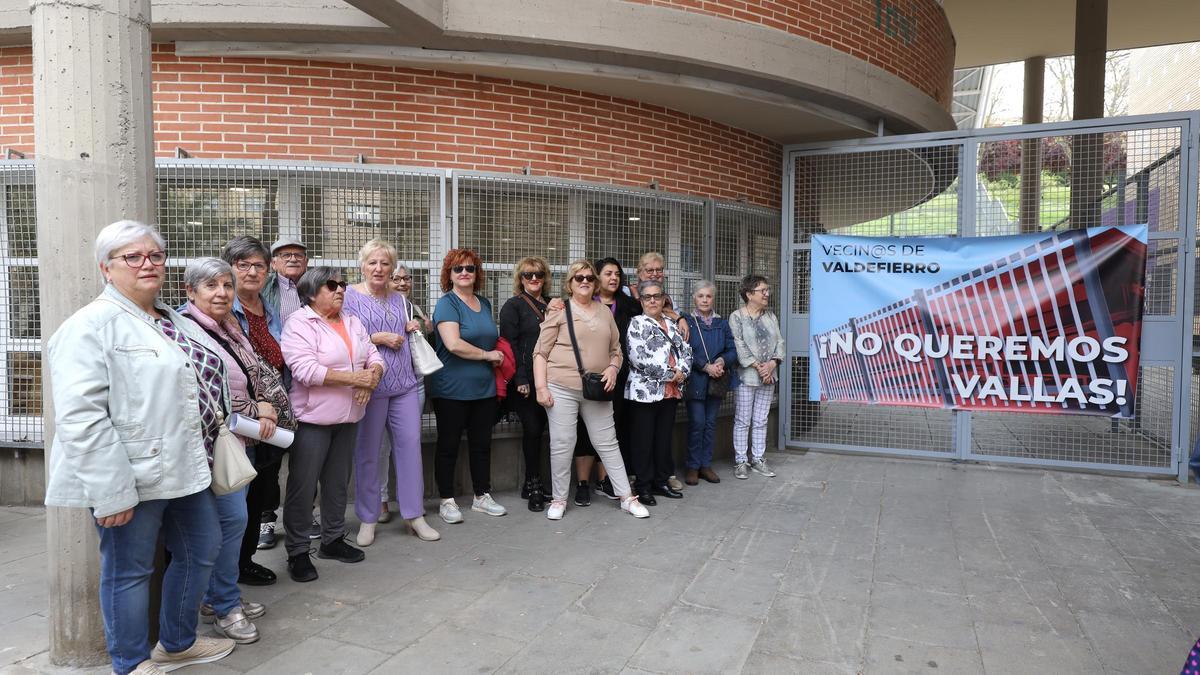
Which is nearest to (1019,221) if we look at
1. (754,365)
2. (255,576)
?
(754,365)

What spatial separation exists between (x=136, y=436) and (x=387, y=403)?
199 cm

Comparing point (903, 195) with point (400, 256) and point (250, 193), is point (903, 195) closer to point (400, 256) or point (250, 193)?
point (400, 256)

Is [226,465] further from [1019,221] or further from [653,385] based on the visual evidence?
[1019,221]

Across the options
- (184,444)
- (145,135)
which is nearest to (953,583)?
(184,444)

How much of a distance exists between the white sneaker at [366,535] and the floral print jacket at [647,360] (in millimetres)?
2010

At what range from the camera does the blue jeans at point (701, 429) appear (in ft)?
20.1

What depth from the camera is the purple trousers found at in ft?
14.8

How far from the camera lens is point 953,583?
4074 mm

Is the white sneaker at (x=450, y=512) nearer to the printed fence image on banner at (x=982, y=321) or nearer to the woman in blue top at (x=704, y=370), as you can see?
the woman in blue top at (x=704, y=370)

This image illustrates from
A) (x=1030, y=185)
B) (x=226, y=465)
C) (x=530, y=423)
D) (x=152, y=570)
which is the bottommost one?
(x=152, y=570)

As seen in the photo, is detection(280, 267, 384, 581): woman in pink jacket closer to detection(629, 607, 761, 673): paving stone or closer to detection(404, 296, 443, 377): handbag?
detection(404, 296, 443, 377): handbag

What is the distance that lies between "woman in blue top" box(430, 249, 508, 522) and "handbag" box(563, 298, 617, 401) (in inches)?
21.3

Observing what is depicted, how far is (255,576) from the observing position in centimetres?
397

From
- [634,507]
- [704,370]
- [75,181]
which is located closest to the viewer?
[75,181]
